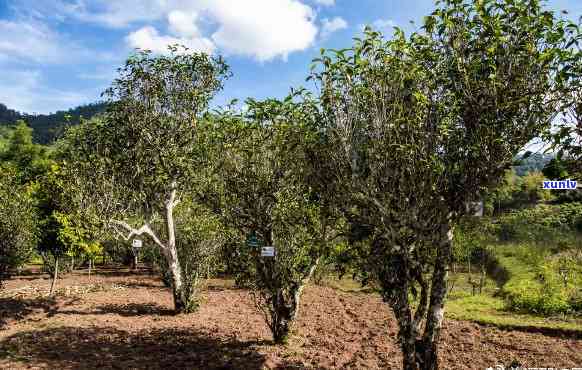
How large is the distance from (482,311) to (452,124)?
13544mm

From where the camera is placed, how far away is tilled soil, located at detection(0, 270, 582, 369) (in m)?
10.7

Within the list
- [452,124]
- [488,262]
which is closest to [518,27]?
[452,124]

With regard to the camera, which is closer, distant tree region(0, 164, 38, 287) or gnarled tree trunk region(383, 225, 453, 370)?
gnarled tree trunk region(383, 225, 453, 370)

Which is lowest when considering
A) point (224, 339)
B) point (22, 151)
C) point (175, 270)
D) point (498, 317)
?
point (498, 317)

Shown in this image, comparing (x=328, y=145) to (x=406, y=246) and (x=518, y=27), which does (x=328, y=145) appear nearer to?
(x=406, y=246)

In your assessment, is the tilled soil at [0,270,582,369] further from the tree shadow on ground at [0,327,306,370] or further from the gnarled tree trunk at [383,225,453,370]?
the gnarled tree trunk at [383,225,453,370]

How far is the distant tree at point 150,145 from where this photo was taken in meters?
15.7

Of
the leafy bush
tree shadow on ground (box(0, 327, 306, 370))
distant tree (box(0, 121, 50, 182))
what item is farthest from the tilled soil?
distant tree (box(0, 121, 50, 182))

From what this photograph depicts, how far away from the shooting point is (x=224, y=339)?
1266 centimetres

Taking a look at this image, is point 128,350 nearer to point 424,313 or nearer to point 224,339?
point 224,339

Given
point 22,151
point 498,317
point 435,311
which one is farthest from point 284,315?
point 22,151

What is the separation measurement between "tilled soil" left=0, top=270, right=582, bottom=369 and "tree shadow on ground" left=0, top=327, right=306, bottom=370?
28 mm

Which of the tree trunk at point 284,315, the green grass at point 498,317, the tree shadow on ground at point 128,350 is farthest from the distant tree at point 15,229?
the green grass at point 498,317

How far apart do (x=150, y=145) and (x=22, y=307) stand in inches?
372
